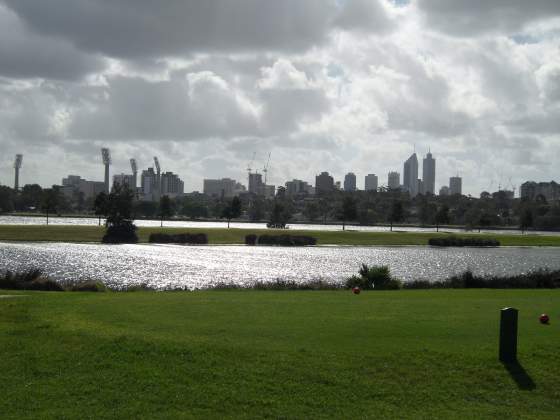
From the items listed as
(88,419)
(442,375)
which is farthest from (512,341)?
(88,419)

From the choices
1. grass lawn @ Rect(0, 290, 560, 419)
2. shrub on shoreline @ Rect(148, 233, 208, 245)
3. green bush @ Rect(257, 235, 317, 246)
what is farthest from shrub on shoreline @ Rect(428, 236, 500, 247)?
grass lawn @ Rect(0, 290, 560, 419)

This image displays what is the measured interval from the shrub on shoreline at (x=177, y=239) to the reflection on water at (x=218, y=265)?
17.3 meters

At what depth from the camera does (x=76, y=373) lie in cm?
1521

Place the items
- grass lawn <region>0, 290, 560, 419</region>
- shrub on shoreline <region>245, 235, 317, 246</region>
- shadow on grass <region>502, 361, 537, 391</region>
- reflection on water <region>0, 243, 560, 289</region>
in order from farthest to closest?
1. shrub on shoreline <region>245, 235, 317, 246</region>
2. reflection on water <region>0, 243, 560, 289</region>
3. shadow on grass <region>502, 361, 537, 391</region>
4. grass lawn <region>0, 290, 560, 419</region>

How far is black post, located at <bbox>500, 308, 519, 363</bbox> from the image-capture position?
16172mm

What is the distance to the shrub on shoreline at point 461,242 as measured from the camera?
135000 mm

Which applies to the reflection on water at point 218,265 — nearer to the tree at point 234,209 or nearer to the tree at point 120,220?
the tree at point 120,220

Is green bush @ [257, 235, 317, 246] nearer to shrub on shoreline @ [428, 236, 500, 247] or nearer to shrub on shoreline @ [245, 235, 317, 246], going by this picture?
shrub on shoreline @ [245, 235, 317, 246]

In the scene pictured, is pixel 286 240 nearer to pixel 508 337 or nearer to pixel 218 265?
pixel 218 265

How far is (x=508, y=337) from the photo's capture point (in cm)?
1619

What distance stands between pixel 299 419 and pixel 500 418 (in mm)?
4218

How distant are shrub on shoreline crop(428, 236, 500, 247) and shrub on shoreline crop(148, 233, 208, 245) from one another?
156ft

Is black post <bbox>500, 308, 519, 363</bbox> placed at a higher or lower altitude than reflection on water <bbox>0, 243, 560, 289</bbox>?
higher

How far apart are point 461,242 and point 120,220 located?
69.1 m
